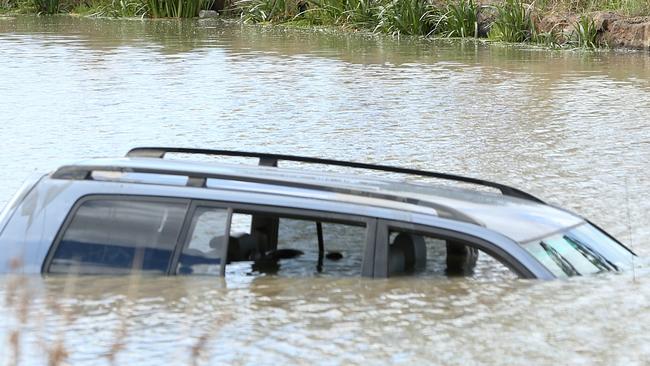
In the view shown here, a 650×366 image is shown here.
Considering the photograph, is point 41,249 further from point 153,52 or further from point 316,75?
point 153,52

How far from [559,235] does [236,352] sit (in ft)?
4.71

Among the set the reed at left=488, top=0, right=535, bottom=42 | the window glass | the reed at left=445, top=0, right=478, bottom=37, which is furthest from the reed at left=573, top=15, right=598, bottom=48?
the window glass

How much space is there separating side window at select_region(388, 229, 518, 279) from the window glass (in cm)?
67

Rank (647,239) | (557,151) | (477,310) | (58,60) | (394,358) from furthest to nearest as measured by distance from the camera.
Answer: (58,60)
(557,151)
(647,239)
(477,310)
(394,358)

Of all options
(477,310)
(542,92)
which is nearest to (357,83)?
(542,92)

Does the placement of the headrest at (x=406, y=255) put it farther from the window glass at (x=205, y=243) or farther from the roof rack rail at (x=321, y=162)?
the window glass at (x=205, y=243)

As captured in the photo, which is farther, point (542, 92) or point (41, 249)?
point (542, 92)

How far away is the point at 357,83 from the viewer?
18859mm

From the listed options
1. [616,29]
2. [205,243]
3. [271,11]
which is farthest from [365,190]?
[271,11]

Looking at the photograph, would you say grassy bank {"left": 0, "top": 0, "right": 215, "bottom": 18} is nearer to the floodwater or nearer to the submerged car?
the floodwater

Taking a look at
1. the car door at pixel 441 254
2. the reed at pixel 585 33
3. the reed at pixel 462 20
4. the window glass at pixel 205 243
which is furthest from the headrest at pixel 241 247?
the reed at pixel 462 20

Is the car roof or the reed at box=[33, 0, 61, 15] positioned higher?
the car roof

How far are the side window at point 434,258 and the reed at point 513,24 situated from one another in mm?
18166

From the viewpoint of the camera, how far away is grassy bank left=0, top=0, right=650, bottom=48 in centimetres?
2327
